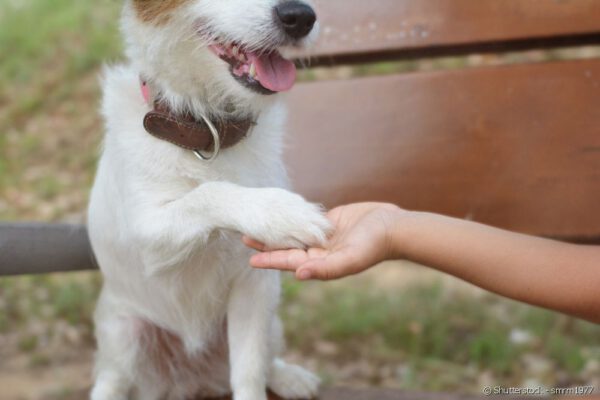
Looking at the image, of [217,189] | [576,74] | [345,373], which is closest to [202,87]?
[217,189]

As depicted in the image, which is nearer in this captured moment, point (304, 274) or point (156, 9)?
point (304, 274)

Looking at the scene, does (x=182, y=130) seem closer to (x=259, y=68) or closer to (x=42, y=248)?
(x=259, y=68)

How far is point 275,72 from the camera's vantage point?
183 centimetres

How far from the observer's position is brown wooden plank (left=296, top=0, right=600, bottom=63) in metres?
2.19

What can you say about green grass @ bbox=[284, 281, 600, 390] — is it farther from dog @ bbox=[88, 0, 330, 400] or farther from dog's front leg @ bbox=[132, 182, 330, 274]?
dog's front leg @ bbox=[132, 182, 330, 274]

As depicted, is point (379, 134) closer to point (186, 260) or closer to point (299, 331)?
point (186, 260)

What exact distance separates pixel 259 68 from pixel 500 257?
0.68m

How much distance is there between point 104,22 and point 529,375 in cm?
357

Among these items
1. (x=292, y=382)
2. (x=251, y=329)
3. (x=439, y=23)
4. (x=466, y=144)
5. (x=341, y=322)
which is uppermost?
(x=439, y=23)

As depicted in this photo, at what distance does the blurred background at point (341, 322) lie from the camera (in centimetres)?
317

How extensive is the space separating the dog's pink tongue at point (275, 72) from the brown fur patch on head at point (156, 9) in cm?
23

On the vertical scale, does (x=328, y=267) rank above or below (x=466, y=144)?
above

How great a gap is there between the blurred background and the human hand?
54.2 inches

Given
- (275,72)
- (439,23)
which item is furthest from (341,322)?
(275,72)
